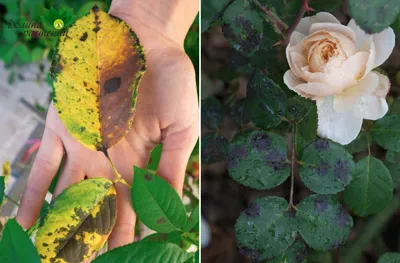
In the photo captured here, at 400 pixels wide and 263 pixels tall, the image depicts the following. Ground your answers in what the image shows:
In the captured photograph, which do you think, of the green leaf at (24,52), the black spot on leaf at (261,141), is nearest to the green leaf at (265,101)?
the black spot on leaf at (261,141)

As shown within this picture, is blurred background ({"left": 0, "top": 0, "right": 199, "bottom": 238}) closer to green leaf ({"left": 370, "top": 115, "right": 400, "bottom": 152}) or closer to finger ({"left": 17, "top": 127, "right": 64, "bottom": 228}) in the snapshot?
finger ({"left": 17, "top": 127, "right": 64, "bottom": 228})

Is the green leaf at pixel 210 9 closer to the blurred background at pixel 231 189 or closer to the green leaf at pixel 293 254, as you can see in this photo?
the blurred background at pixel 231 189

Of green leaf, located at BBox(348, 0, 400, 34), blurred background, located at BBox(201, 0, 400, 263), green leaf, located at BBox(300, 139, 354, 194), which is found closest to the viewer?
green leaf, located at BBox(348, 0, 400, 34)

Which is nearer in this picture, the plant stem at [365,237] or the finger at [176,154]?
the finger at [176,154]

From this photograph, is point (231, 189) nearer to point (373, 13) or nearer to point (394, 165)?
point (394, 165)

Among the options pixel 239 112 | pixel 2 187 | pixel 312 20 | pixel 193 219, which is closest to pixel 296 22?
pixel 312 20

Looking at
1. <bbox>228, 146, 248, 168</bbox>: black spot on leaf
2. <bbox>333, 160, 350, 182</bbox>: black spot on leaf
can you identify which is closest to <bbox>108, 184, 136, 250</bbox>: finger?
<bbox>228, 146, 248, 168</bbox>: black spot on leaf
